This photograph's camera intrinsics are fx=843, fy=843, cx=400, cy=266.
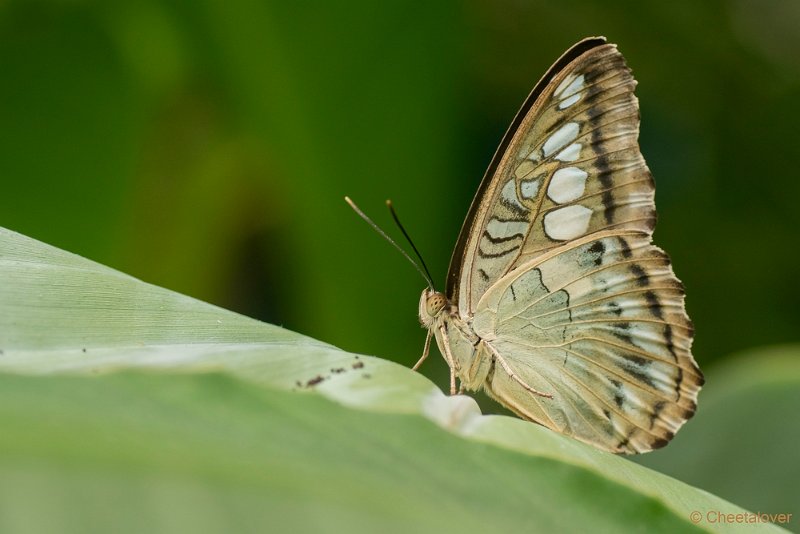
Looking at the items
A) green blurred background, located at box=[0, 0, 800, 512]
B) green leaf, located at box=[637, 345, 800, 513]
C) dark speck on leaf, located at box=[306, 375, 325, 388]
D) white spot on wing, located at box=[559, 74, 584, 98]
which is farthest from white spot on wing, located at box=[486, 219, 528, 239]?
green blurred background, located at box=[0, 0, 800, 512]

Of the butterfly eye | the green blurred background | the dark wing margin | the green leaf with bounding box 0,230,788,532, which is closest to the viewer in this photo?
the green leaf with bounding box 0,230,788,532

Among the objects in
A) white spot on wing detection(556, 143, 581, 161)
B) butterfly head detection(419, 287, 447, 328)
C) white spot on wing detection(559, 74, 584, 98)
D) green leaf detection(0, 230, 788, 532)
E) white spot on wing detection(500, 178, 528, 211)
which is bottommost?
butterfly head detection(419, 287, 447, 328)

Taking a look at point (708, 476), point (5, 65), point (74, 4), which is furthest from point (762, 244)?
point (5, 65)

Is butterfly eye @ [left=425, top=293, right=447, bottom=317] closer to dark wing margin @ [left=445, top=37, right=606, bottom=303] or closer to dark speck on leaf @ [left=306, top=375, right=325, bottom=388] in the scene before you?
dark wing margin @ [left=445, top=37, right=606, bottom=303]

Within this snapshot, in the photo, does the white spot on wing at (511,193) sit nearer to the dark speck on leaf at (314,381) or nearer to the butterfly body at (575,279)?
the butterfly body at (575,279)

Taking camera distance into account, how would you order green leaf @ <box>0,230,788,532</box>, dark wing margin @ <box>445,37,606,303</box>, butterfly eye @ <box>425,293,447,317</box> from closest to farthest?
green leaf @ <box>0,230,788,532</box>, dark wing margin @ <box>445,37,606,303</box>, butterfly eye @ <box>425,293,447,317</box>

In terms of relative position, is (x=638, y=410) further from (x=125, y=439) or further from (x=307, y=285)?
(x=307, y=285)
